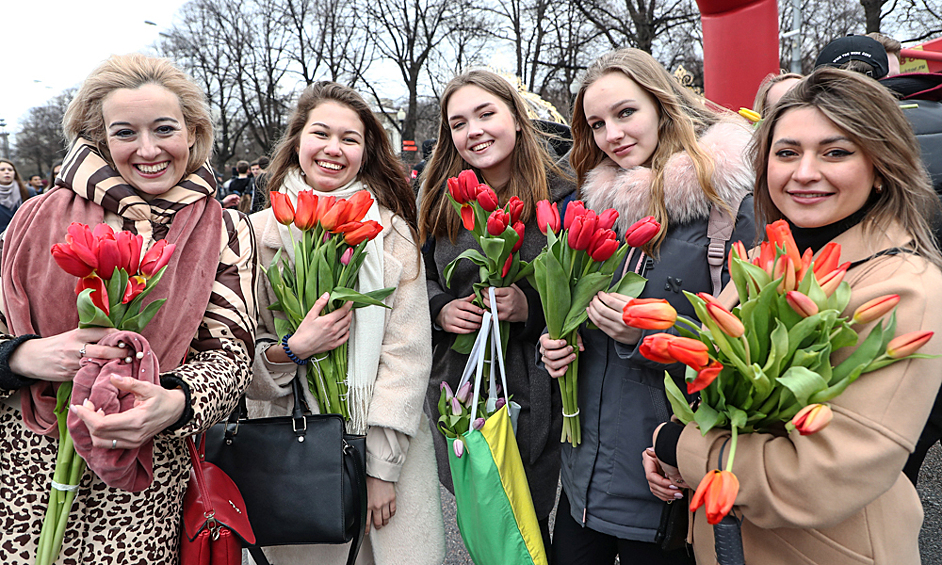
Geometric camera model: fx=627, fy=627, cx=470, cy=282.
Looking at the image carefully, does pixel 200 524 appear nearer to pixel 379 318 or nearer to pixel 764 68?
pixel 379 318

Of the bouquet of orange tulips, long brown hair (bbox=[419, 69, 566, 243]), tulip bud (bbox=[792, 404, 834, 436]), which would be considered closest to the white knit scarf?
long brown hair (bbox=[419, 69, 566, 243])

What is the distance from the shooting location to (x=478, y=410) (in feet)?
6.48

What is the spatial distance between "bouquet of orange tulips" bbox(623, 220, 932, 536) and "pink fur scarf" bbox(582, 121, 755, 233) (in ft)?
1.87

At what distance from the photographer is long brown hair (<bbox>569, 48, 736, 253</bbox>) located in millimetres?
1763

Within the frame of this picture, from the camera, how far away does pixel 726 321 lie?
1.03 metres

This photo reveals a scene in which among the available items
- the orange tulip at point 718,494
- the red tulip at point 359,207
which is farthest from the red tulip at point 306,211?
the orange tulip at point 718,494

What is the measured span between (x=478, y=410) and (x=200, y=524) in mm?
834

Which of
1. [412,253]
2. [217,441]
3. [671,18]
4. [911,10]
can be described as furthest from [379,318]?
[911,10]

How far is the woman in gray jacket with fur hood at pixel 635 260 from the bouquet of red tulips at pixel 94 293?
103 centimetres

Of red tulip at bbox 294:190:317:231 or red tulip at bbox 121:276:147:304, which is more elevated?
red tulip at bbox 294:190:317:231

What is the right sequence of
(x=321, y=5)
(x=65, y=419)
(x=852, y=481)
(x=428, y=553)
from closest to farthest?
(x=852, y=481), (x=65, y=419), (x=428, y=553), (x=321, y=5)

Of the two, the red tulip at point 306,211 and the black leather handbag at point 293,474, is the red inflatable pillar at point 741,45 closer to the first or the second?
the red tulip at point 306,211

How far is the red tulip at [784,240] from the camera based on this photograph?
44.0 inches

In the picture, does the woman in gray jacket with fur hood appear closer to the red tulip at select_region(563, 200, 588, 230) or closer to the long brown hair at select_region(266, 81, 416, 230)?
the red tulip at select_region(563, 200, 588, 230)
